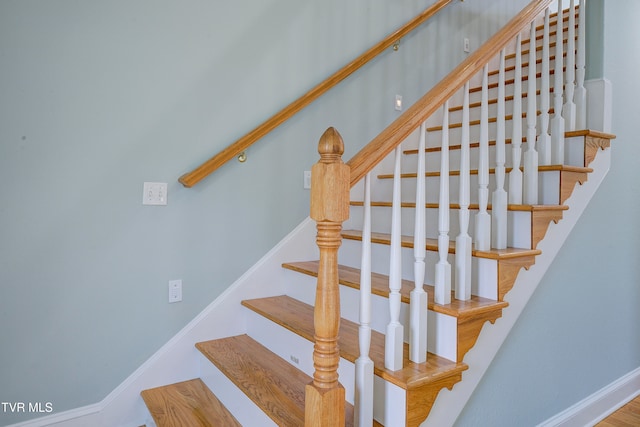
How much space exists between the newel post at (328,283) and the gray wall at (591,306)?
2.46 ft

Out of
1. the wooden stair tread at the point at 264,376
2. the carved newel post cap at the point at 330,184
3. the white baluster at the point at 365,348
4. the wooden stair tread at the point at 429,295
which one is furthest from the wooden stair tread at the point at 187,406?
the carved newel post cap at the point at 330,184

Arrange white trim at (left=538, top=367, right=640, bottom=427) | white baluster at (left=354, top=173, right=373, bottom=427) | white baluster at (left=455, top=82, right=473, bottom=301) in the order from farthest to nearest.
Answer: white trim at (left=538, top=367, right=640, bottom=427) < white baluster at (left=455, top=82, right=473, bottom=301) < white baluster at (left=354, top=173, right=373, bottom=427)

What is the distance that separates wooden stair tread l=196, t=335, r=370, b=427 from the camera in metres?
1.28

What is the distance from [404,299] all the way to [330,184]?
1.88 ft

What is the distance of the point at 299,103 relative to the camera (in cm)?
212

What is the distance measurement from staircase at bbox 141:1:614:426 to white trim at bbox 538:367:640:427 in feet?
3.22

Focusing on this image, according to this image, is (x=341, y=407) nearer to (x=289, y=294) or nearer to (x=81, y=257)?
(x=289, y=294)

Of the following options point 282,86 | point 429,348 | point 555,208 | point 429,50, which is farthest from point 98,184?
point 429,50

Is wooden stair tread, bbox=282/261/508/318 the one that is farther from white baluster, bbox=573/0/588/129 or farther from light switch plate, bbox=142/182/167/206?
white baluster, bbox=573/0/588/129

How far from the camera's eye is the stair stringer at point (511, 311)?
4.35 feet

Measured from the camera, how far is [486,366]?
4.69ft

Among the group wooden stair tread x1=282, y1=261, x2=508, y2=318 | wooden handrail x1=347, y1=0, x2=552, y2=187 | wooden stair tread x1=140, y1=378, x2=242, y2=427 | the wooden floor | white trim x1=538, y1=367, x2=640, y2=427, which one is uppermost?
wooden handrail x1=347, y1=0, x2=552, y2=187

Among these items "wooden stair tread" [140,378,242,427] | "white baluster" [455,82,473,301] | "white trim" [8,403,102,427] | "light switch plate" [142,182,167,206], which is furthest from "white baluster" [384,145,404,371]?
"white trim" [8,403,102,427]
